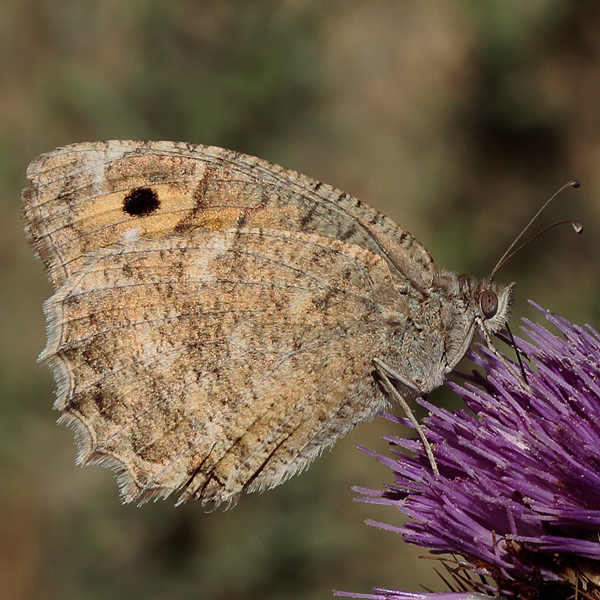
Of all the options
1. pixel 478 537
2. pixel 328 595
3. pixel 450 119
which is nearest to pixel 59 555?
pixel 328 595

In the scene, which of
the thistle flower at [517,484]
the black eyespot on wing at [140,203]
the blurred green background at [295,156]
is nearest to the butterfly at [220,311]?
the black eyespot on wing at [140,203]

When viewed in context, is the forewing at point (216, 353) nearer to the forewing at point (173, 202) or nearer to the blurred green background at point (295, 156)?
the forewing at point (173, 202)

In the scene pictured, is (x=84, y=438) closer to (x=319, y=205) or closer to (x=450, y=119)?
(x=319, y=205)

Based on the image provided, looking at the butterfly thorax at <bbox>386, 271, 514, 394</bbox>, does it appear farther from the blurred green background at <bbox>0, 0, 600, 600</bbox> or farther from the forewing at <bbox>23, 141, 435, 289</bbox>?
the blurred green background at <bbox>0, 0, 600, 600</bbox>

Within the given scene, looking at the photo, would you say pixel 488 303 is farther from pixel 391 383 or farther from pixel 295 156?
pixel 295 156

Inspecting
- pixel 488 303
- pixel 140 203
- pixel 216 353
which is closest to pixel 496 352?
pixel 488 303

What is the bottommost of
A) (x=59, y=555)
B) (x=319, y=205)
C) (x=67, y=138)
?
(x=319, y=205)

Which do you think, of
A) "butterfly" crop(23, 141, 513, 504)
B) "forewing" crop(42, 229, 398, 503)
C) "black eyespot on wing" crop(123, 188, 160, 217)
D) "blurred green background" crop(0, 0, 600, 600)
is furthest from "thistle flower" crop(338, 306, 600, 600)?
"blurred green background" crop(0, 0, 600, 600)
